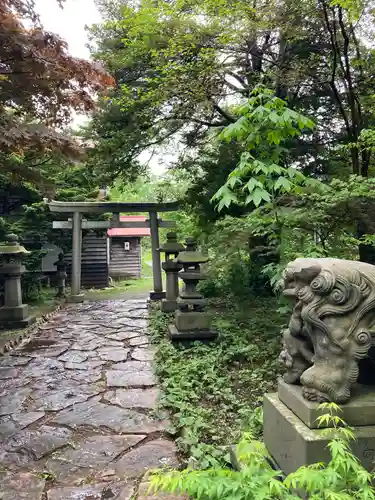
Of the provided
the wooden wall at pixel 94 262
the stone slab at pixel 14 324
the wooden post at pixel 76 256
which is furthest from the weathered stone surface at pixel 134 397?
the wooden wall at pixel 94 262

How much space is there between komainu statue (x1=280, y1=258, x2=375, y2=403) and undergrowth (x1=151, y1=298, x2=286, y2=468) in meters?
1.28

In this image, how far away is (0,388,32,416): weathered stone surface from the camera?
4.29 metres

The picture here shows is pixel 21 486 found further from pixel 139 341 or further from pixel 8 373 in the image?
pixel 139 341

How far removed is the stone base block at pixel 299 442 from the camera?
1953 millimetres

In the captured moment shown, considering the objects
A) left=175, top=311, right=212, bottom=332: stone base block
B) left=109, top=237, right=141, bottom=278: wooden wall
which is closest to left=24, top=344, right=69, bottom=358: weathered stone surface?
left=175, top=311, right=212, bottom=332: stone base block

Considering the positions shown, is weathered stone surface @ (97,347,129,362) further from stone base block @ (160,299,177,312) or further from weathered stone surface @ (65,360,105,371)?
stone base block @ (160,299,177,312)

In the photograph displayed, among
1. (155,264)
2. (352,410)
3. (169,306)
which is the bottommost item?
(169,306)

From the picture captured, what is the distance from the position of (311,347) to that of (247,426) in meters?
1.52

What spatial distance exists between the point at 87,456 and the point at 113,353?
3.29 m

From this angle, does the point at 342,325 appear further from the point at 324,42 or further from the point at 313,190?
the point at 324,42

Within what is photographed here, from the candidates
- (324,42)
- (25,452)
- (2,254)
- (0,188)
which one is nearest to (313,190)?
(25,452)

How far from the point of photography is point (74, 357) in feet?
21.0

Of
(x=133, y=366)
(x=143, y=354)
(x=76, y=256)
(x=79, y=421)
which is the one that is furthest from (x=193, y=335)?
(x=76, y=256)

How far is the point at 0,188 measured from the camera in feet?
46.2
